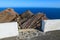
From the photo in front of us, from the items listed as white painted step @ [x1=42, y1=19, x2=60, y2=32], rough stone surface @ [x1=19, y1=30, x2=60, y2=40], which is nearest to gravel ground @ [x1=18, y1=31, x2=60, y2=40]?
rough stone surface @ [x1=19, y1=30, x2=60, y2=40]

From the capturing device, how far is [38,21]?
15.7m

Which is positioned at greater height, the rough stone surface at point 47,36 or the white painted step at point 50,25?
the white painted step at point 50,25

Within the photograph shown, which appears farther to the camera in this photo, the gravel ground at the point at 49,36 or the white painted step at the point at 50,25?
the white painted step at the point at 50,25

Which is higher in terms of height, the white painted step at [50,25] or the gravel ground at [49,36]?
the white painted step at [50,25]

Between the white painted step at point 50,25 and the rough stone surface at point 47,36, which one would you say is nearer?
the rough stone surface at point 47,36

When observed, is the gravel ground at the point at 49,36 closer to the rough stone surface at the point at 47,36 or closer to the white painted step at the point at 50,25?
the rough stone surface at the point at 47,36

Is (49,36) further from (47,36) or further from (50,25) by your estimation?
(50,25)

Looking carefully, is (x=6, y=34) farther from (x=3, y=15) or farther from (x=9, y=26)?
(x=3, y=15)

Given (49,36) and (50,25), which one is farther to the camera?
A: (50,25)

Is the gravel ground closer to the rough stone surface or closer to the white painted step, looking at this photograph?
the rough stone surface

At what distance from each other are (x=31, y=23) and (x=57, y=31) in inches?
113

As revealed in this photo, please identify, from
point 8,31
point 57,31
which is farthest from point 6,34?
point 57,31

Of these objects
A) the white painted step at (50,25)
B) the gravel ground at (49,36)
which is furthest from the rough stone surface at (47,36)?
the white painted step at (50,25)

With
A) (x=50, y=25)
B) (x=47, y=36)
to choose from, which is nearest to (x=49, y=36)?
(x=47, y=36)
